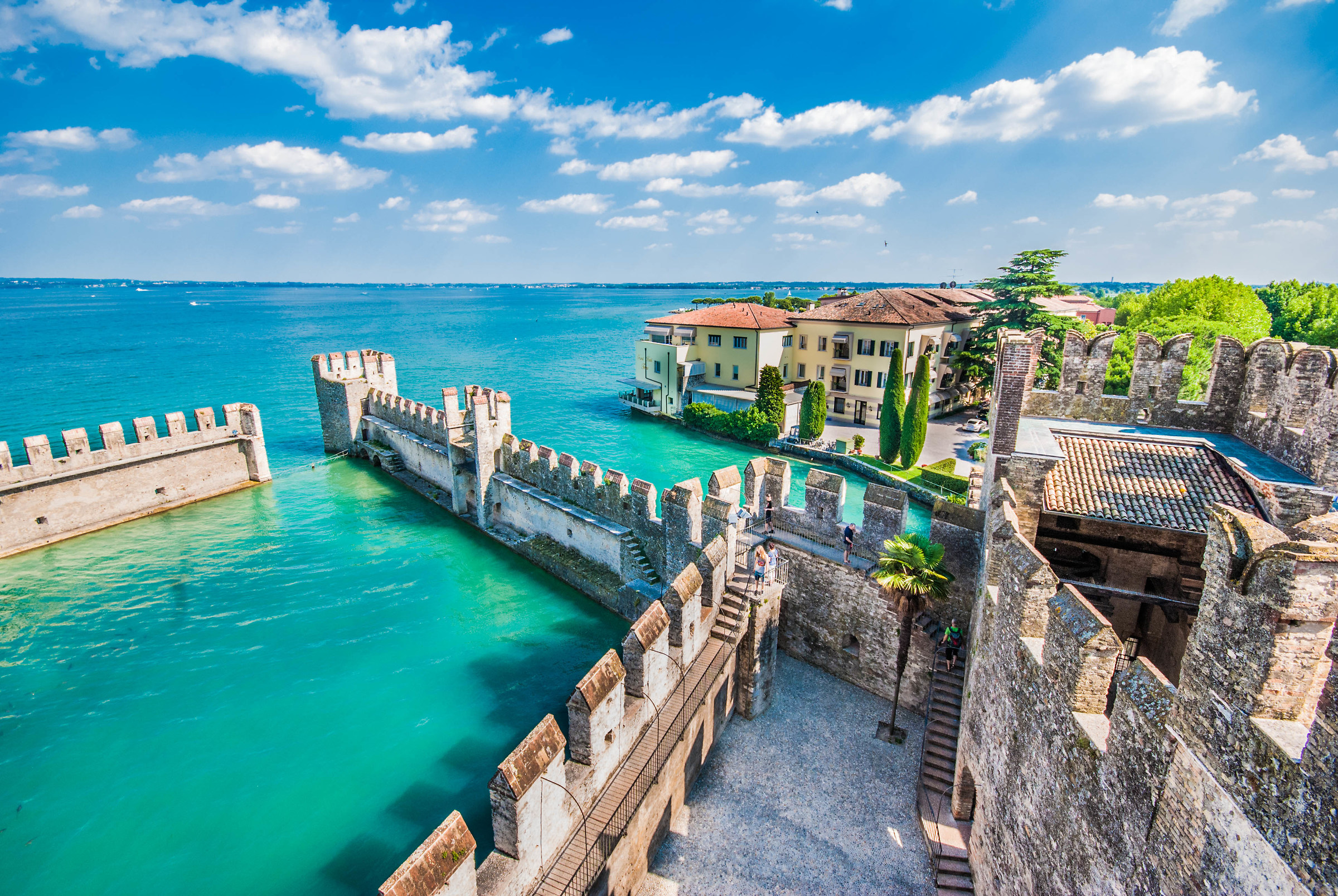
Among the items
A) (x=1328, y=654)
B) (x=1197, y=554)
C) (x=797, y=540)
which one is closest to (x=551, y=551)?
(x=797, y=540)

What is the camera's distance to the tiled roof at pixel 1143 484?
10.4 metres

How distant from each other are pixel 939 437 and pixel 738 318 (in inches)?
638

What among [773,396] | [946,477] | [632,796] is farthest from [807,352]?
[632,796]

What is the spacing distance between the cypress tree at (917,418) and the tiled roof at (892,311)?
Answer: 30.7ft

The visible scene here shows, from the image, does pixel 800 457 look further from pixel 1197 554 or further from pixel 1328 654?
pixel 1328 654

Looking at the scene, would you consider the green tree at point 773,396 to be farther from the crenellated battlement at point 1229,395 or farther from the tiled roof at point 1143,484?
the tiled roof at point 1143,484

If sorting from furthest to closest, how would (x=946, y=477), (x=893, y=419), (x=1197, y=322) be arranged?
(x=1197, y=322) → (x=893, y=419) → (x=946, y=477)

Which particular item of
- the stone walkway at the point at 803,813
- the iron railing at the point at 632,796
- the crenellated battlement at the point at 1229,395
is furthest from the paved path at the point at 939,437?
the iron railing at the point at 632,796

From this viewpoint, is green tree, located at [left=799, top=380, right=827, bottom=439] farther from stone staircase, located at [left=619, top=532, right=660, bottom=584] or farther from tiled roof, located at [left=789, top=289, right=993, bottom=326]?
stone staircase, located at [left=619, top=532, right=660, bottom=584]

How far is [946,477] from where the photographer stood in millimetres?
27672

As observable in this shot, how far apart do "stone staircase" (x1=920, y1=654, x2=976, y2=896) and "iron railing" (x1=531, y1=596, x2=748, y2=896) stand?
169 inches

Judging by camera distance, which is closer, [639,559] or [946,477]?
[639,559]

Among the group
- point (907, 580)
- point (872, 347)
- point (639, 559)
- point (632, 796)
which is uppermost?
point (872, 347)

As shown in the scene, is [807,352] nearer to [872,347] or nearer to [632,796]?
[872,347]
